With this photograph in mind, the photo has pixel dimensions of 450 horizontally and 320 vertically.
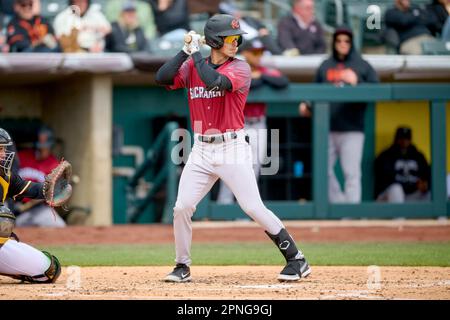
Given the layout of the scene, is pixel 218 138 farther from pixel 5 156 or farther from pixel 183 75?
pixel 5 156

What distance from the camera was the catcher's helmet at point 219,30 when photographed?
7.06 m

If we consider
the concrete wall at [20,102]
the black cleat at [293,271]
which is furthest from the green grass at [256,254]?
the concrete wall at [20,102]

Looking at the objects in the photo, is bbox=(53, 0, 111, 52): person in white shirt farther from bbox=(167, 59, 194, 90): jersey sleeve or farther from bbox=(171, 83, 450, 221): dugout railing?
bbox=(167, 59, 194, 90): jersey sleeve

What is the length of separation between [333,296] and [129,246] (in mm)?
4597

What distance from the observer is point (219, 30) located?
23.1 feet

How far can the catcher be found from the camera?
6930mm

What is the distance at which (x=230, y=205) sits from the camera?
12531mm

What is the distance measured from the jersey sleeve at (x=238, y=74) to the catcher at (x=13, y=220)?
1296mm

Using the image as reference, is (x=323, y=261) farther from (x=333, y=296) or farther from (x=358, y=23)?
(x=358, y=23)

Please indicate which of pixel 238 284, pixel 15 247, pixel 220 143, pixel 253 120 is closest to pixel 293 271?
pixel 238 284

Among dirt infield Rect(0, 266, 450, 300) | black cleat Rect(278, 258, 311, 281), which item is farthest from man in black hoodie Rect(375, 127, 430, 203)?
black cleat Rect(278, 258, 311, 281)

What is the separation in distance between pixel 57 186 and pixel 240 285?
141cm
